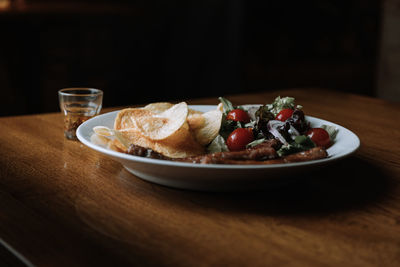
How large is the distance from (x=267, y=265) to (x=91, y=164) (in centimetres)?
58

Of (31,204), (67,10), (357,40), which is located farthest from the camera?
(357,40)

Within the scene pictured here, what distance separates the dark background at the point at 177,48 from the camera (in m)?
4.04

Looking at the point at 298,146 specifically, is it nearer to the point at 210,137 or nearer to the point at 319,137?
the point at 319,137

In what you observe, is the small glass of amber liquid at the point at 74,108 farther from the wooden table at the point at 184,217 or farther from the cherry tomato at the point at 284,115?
the cherry tomato at the point at 284,115

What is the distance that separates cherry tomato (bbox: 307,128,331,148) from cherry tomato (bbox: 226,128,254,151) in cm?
14

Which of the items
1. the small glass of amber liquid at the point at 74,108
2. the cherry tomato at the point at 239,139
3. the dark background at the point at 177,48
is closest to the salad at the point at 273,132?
the cherry tomato at the point at 239,139

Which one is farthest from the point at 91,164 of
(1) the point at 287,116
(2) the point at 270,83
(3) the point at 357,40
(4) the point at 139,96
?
(3) the point at 357,40

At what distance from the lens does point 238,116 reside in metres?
1.27

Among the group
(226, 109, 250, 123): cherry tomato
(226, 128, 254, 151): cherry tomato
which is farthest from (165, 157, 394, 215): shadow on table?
(226, 109, 250, 123): cherry tomato

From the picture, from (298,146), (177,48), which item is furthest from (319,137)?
(177,48)

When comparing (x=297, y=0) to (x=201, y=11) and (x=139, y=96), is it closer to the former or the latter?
(x=201, y=11)

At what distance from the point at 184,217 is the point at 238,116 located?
0.48 metres

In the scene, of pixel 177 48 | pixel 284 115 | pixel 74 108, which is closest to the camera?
pixel 284 115

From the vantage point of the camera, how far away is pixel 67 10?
4.09m
